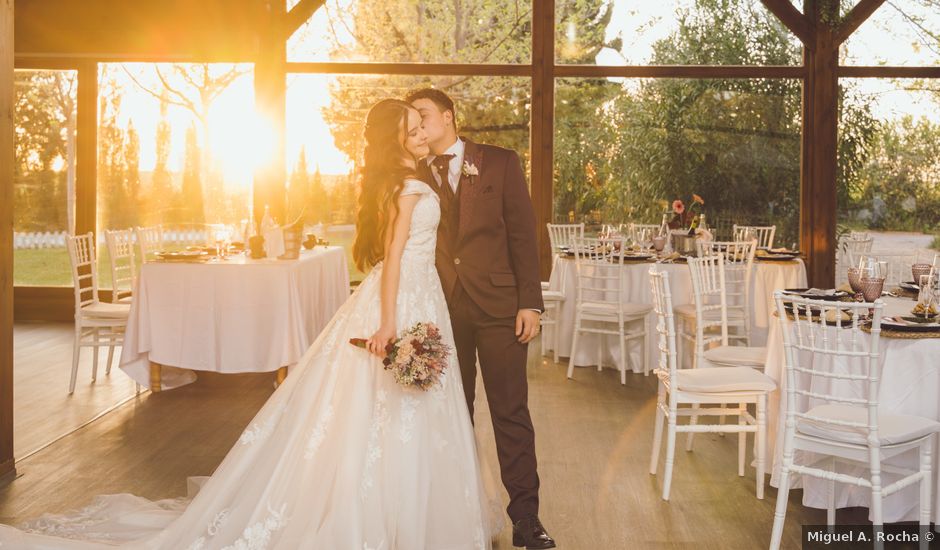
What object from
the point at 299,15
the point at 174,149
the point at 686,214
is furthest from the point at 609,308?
the point at 174,149

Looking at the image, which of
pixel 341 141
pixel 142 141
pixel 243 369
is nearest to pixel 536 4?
pixel 341 141

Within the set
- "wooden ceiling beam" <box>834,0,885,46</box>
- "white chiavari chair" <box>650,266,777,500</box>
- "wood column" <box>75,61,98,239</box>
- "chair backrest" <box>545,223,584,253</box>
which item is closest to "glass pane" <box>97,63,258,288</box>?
"wood column" <box>75,61,98,239</box>

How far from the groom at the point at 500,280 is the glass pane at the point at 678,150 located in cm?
624

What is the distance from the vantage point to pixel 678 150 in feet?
31.9

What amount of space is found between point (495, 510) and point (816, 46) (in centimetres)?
733

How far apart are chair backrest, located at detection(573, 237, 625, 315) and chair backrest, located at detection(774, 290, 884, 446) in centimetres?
301

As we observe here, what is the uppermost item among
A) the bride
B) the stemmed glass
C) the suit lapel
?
the suit lapel

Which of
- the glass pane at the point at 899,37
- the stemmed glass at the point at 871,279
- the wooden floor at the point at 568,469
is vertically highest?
the glass pane at the point at 899,37

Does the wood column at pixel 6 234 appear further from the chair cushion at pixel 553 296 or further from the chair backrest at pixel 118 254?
the chair cushion at pixel 553 296

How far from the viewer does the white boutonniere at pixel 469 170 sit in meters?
3.58

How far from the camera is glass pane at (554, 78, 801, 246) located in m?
9.68

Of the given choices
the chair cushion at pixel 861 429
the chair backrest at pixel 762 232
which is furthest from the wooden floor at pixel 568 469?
the chair backrest at pixel 762 232

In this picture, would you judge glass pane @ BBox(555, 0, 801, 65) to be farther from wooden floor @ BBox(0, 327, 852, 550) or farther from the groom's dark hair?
the groom's dark hair

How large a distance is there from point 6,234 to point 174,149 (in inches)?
228
